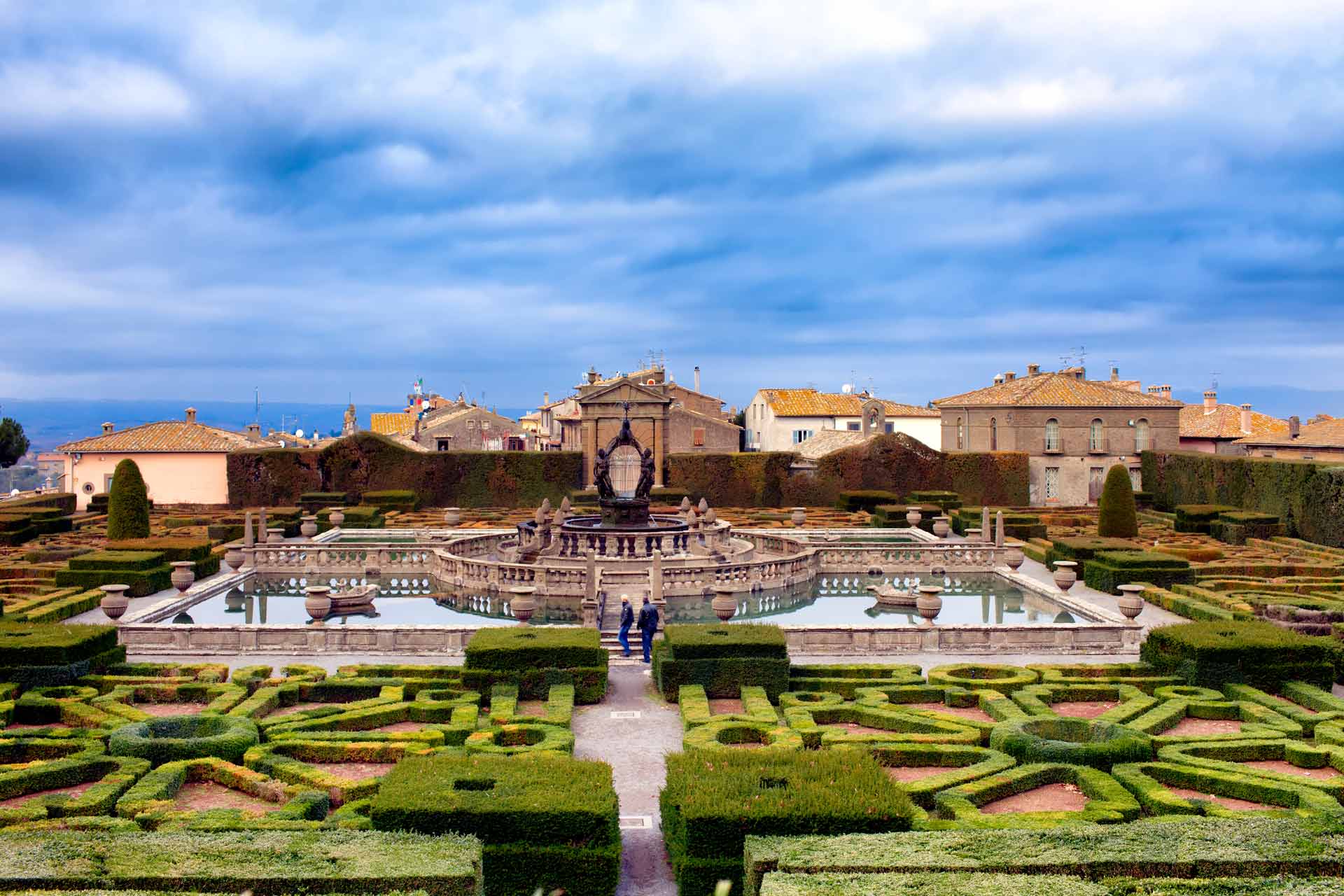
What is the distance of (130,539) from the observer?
33.3 metres

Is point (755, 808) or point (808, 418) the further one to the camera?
point (808, 418)

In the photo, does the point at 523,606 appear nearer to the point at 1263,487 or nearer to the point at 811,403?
the point at 1263,487

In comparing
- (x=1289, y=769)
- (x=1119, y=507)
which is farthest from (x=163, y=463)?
(x=1289, y=769)

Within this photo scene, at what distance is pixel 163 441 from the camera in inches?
2083

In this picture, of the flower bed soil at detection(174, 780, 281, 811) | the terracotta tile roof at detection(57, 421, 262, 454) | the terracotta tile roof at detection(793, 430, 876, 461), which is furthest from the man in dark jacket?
the terracotta tile roof at detection(57, 421, 262, 454)

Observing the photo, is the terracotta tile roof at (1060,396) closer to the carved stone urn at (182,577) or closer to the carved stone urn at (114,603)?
the carved stone urn at (182,577)

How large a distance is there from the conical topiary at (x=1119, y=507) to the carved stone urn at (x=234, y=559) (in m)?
26.3

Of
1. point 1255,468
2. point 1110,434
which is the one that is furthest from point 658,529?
point 1110,434

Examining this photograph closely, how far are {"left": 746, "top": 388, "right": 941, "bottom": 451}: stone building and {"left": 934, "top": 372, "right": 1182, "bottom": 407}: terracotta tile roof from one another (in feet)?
42.6

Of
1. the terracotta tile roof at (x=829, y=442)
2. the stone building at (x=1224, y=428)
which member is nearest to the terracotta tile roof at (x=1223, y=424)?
the stone building at (x=1224, y=428)

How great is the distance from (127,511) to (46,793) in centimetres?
2463

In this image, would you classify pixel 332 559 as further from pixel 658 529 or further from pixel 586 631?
pixel 586 631

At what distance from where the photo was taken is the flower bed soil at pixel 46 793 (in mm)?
11866

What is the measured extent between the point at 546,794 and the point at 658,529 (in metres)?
18.8
